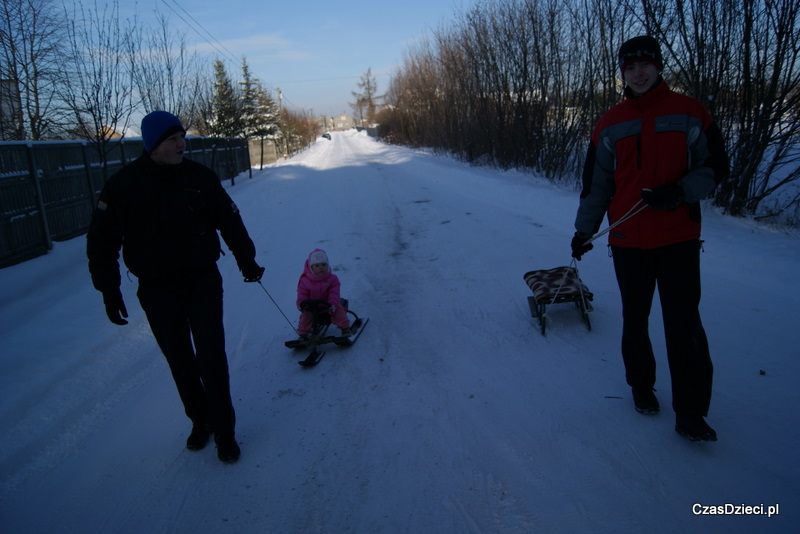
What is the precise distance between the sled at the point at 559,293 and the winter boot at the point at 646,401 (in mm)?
1281

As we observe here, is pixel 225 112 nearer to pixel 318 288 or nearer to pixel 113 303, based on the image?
pixel 318 288

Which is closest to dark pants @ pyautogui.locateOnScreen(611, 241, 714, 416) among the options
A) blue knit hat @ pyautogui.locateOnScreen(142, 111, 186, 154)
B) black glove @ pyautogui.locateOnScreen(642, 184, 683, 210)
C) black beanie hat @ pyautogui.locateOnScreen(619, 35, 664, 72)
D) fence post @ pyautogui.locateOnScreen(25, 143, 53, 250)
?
black glove @ pyautogui.locateOnScreen(642, 184, 683, 210)

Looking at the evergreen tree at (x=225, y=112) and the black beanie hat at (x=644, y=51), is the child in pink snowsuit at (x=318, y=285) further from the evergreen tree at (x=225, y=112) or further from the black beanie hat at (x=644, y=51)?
the evergreen tree at (x=225, y=112)

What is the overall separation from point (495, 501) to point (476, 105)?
17781 millimetres

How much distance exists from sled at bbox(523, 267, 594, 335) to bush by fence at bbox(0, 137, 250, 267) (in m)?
7.59

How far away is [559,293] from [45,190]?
869cm

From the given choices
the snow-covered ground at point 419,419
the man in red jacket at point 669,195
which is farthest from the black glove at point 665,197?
the snow-covered ground at point 419,419

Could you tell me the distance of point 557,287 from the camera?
14.7ft

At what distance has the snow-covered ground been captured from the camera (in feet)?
8.42

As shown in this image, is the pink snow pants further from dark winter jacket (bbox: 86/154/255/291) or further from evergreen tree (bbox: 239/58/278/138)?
evergreen tree (bbox: 239/58/278/138)

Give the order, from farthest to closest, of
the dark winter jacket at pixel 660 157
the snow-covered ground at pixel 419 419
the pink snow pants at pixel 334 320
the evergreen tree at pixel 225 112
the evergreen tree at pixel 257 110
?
the evergreen tree at pixel 257 110, the evergreen tree at pixel 225 112, the pink snow pants at pixel 334 320, the dark winter jacket at pixel 660 157, the snow-covered ground at pixel 419 419

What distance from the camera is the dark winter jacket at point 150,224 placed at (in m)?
2.79

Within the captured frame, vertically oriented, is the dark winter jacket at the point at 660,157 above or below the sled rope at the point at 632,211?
above

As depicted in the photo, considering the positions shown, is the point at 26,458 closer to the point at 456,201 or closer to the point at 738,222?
the point at 738,222
